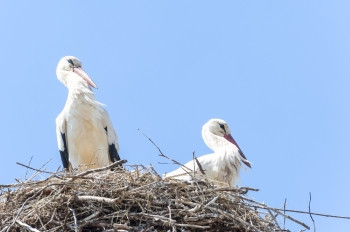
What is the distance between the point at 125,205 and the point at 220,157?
284cm

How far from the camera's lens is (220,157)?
8.62m

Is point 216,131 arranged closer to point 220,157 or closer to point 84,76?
point 220,157

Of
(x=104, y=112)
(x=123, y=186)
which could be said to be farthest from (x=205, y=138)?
(x=123, y=186)

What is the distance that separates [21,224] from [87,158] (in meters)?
2.82

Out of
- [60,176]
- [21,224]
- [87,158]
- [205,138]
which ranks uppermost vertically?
[205,138]

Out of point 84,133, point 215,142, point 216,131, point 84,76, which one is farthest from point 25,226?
point 216,131

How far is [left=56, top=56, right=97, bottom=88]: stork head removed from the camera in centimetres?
880

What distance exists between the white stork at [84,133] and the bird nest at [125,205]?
7.02 ft

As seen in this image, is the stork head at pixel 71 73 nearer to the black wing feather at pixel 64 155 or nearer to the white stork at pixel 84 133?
the white stork at pixel 84 133

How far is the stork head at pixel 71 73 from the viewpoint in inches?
347

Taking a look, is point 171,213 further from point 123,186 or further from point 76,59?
point 76,59

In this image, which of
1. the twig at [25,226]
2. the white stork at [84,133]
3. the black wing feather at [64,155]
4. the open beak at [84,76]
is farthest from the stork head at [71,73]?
the twig at [25,226]

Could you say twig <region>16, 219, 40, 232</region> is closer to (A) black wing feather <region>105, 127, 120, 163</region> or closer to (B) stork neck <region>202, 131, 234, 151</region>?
(A) black wing feather <region>105, 127, 120, 163</region>

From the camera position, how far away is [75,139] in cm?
836
